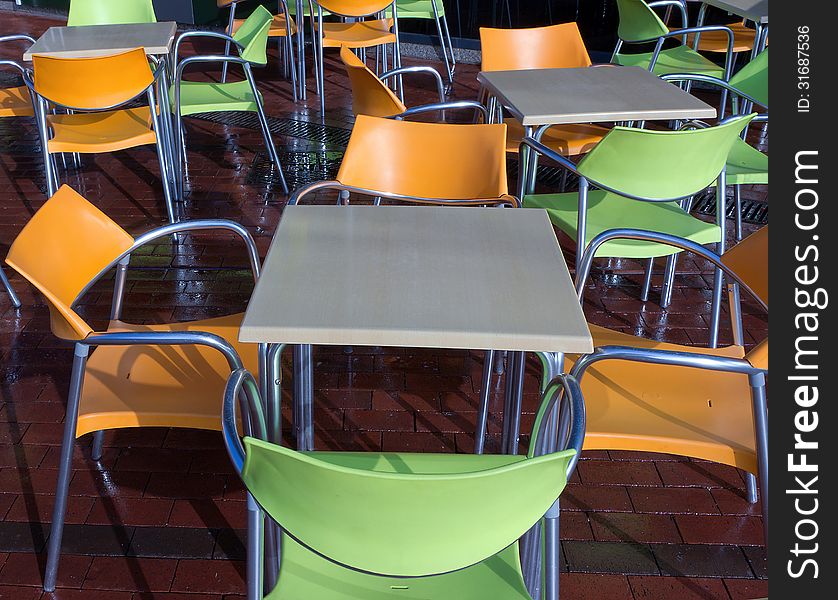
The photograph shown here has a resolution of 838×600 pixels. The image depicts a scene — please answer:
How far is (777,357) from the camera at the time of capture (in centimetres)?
164

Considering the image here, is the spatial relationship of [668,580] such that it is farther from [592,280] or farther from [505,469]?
[592,280]

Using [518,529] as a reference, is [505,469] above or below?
above

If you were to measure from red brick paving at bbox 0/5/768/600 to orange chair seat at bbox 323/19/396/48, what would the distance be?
2124mm

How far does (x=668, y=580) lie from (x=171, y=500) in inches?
50.7

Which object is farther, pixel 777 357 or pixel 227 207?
pixel 227 207

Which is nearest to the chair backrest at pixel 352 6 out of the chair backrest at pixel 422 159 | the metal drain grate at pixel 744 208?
the metal drain grate at pixel 744 208

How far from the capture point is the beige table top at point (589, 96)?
2.67 metres

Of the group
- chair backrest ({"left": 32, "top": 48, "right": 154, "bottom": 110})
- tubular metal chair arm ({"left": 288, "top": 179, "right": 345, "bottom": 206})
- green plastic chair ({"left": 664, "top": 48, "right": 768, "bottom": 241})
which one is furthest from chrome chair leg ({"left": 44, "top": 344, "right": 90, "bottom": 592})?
green plastic chair ({"left": 664, "top": 48, "right": 768, "bottom": 241})

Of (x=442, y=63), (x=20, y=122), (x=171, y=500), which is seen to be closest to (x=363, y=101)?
(x=171, y=500)

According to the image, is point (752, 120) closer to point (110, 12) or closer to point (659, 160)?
point (659, 160)

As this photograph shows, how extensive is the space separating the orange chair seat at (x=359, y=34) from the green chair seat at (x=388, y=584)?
14.3 ft

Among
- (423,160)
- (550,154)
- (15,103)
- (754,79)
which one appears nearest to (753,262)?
(550,154)

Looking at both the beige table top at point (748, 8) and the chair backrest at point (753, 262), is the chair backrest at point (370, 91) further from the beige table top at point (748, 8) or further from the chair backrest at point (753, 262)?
the beige table top at point (748, 8)

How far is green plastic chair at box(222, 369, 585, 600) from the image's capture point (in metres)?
1.01
